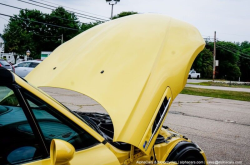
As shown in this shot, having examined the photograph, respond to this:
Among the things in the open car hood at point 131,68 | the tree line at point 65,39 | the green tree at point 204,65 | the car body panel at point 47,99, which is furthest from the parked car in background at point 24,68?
the green tree at point 204,65

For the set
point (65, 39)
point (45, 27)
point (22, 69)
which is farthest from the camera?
point (65, 39)

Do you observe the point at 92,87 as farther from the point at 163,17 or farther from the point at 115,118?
the point at 163,17

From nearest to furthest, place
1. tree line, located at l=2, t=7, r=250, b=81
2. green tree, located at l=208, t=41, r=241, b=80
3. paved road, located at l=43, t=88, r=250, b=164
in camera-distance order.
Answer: paved road, located at l=43, t=88, r=250, b=164, tree line, located at l=2, t=7, r=250, b=81, green tree, located at l=208, t=41, r=241, b=80

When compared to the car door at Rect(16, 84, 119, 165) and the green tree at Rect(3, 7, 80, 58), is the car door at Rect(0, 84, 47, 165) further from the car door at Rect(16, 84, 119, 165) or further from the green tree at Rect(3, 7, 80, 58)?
the green tree at Rect(3, 7, 80, 58)

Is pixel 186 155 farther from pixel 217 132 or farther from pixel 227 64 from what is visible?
pixel 227 64

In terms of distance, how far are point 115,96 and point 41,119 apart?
0.61 m

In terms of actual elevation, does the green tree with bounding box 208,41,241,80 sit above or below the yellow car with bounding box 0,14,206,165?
below

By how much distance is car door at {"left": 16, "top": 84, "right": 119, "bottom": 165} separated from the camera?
156 cm

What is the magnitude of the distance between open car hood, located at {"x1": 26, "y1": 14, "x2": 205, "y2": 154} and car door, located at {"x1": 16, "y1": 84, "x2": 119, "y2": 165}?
17 centimetres

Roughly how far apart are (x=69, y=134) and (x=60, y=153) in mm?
358

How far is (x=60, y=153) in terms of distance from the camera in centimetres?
133

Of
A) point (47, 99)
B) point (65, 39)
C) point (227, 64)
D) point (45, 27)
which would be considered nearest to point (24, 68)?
point (47, 99)

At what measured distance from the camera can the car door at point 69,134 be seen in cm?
156

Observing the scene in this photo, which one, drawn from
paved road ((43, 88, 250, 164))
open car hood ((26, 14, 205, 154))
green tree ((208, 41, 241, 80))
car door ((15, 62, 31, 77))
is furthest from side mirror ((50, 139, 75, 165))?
green tree ((208, 41, 241, 80))
